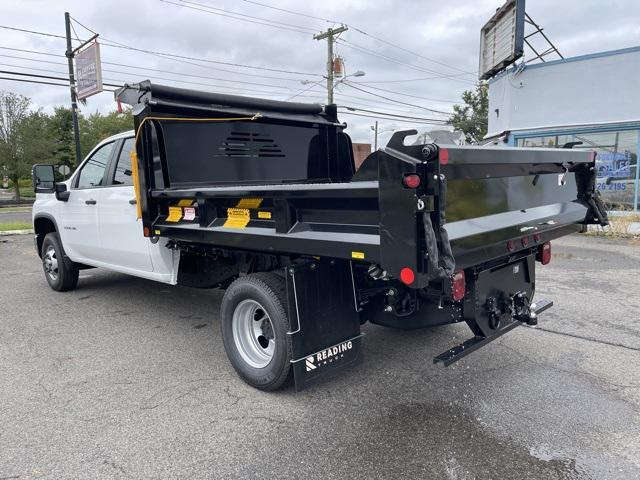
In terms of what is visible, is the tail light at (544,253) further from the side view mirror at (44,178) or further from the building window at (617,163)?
the building window at (617,163)

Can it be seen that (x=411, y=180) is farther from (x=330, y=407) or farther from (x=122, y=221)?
(x=122, y=221)

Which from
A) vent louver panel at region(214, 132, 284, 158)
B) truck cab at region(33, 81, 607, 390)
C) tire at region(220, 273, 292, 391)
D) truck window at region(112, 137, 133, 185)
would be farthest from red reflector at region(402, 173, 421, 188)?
truck window at region(112, 137, 133, 185)

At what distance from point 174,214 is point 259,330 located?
1244 mm

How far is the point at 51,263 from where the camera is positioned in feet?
22.6

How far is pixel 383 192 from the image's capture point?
8.41 ft

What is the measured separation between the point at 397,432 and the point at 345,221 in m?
1.38

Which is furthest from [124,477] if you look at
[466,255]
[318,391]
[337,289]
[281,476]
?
[466,255]

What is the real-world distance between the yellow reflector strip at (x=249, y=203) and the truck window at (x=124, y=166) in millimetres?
2029

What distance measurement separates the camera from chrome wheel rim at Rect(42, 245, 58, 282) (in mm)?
6828

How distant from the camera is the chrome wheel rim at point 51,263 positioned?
22.4ft

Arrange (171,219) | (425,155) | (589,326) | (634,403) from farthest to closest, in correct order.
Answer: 1. (589,326)
2. (171,219)
3. (634,403)
4. (425,155)

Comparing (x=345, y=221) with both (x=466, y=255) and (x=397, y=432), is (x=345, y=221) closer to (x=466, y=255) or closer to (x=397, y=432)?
(x=466, y=255)

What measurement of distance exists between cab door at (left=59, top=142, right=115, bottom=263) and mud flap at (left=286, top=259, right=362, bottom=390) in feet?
10.7

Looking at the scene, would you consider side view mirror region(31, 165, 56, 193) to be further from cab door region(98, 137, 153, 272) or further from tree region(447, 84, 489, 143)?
tree region(447, 84, 489, 143)
